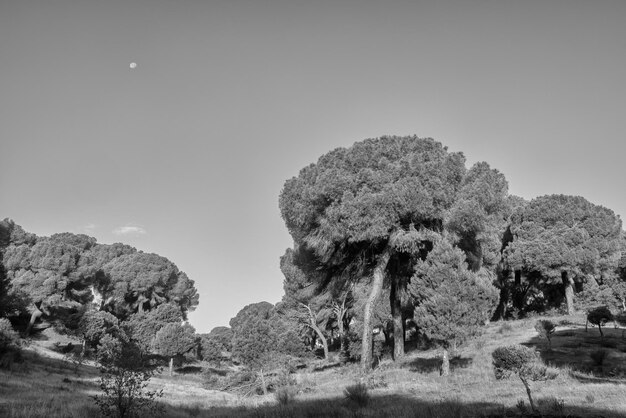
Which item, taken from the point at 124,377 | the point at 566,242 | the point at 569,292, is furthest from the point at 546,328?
the point at 124,377

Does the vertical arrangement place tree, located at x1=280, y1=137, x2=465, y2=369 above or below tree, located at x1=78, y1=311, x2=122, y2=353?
above

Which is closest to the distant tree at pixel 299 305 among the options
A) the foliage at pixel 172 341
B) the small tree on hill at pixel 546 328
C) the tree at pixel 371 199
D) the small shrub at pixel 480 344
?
the foliage at pixel 172 341

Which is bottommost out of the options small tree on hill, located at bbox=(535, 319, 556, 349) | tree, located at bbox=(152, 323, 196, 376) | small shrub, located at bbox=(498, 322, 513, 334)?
tree, located at bbox=(152, 323, 196, 376)

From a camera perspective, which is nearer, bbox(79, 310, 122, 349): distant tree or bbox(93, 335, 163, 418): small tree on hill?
bbox(93, 335, 163, 418): small tree on hill

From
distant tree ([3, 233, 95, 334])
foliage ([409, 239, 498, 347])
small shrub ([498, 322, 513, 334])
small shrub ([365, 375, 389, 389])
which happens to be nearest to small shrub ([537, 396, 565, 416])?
foliage ([409, 239, 498, 347])

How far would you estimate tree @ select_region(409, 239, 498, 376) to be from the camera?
54.8 feet

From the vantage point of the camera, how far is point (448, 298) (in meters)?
16.9

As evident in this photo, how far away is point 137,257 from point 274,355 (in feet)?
143

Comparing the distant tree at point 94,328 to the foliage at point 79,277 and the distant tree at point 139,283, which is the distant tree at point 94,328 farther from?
the distant tree at point 139,283

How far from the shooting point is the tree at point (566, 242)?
3494 centimetres

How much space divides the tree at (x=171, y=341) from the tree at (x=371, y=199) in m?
27.1

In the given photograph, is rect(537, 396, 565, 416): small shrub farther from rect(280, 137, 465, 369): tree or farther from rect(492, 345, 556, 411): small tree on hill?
rect(280, 137, 465, 369): tree

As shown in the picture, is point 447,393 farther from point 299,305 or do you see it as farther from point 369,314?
point 299,305

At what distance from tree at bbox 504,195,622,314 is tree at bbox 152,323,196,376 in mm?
36035
